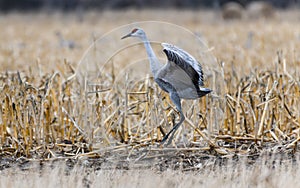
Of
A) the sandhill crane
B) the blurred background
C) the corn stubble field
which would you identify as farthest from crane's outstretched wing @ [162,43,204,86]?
the blurred background

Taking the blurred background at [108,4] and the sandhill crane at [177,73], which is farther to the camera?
the blurred background at [108,4]

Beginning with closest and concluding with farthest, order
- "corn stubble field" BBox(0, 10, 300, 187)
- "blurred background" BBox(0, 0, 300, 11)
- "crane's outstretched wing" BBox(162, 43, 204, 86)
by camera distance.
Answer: "crane's outstretched wing" BBox(162, 43, 204, 86) → "corn stubble field" BBox(0, 10, 300, 187) → "blurred background" BBox(0, 0, 300, 11)

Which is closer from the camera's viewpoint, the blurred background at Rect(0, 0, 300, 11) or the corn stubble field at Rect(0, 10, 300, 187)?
the corn stubble field at Rect(0, 10, 300, 187)

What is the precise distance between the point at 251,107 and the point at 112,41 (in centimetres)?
912

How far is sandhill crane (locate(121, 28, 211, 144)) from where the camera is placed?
4.68m

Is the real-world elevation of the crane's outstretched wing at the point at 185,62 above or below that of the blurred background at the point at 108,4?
below

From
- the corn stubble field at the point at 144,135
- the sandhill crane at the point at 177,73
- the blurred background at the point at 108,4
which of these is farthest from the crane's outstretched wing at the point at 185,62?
the blurred background at the point at 108,4

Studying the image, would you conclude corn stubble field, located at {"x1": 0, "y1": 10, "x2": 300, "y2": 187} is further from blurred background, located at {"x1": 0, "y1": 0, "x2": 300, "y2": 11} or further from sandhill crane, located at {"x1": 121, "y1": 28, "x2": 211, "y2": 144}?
blurred background, located at {"x1": 0, "y1": 0, "x2": 300, "y2": 11}

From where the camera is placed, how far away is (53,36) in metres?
17.8

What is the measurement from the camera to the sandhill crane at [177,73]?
4684 mm

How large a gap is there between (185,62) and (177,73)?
162 millimetres

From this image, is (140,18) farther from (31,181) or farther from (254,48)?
(31,181)

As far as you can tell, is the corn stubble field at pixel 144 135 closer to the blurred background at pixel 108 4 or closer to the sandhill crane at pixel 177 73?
the sandhill crane at pixel 177 73

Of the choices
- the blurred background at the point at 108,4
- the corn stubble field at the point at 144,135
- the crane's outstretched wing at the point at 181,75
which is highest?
the blurred background at the point at 108,4
